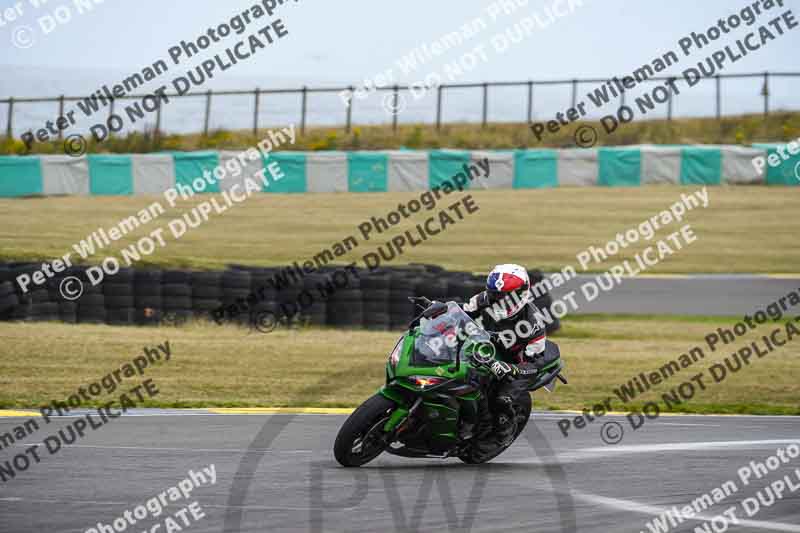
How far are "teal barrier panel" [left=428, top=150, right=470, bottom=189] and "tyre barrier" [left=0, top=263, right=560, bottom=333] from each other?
17.6 metres

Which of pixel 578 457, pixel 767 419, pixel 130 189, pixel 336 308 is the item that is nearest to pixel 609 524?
pixel 578 457

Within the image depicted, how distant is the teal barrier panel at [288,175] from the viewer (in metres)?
37.0

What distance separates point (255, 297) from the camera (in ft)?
64.6

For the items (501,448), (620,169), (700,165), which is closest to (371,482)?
(501,448)

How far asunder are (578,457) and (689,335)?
1234 cm

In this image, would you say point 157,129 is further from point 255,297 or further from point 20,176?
point 255,297

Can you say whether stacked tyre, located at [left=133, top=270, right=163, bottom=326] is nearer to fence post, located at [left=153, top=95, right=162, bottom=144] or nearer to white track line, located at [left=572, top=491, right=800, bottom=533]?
white track line, located at [left=572, top=491, right=800, bottom=533]

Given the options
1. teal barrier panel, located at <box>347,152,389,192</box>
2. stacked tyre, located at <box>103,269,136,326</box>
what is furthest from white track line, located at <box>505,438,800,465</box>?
teal barrier panel, located at <box>347,152,389,192</box>

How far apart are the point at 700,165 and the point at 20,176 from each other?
21.7 m

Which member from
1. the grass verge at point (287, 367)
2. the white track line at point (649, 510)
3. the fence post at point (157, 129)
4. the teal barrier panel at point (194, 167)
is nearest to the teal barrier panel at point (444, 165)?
the teal barrier panel at point (194, 167)

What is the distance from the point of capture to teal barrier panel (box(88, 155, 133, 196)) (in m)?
36.4

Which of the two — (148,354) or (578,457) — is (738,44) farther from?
(578,457)

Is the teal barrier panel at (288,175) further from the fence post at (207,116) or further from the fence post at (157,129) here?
the fence post at (207,116)

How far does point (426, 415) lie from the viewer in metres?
9.09
